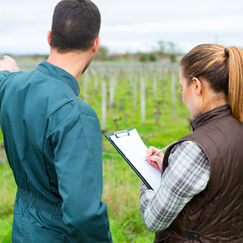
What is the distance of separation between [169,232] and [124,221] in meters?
1.91

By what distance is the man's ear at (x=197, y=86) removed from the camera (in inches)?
58.9

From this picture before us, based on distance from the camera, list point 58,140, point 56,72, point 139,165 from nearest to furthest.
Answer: point 58,140 → point 56,72 → point 139,165

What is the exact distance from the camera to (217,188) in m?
1.42

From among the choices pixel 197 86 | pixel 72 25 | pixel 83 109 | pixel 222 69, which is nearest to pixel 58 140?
pixel 83 109

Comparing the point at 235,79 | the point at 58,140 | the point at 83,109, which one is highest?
the point at 235,79

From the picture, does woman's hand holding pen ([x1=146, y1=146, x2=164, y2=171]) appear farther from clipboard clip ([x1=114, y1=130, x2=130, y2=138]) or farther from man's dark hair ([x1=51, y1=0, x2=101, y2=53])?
man's dark hair ([x1=51, y1=0, x2=101, y2=53])

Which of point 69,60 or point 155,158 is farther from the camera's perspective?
point 155,158

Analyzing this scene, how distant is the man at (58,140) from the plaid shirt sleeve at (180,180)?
268 mm

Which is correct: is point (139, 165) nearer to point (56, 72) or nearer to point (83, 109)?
point (83, 109)

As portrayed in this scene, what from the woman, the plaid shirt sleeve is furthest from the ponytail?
the plaid shirt sleeve

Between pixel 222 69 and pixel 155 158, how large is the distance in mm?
594

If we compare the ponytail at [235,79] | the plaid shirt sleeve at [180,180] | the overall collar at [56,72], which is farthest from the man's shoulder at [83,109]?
the ponytail at [235,79]

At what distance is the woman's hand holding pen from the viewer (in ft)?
5.76

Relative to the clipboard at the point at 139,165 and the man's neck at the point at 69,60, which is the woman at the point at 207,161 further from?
the man's neck at the point at 69,60
